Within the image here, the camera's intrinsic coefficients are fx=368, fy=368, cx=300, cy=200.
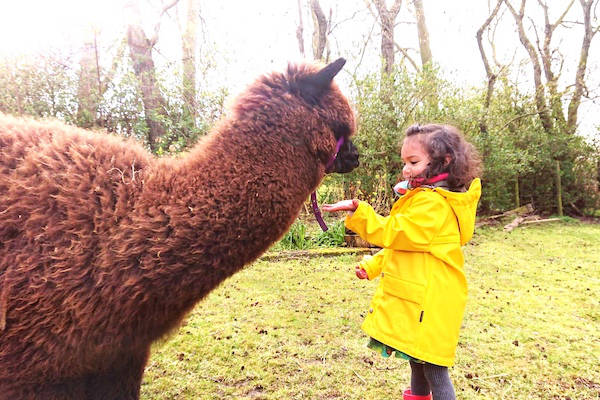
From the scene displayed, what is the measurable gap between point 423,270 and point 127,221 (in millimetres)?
1353

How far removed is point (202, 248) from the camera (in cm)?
131

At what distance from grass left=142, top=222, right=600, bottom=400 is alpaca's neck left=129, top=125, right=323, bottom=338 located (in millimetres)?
538

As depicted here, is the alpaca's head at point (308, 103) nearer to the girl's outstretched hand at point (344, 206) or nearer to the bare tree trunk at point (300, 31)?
the girl's outstretched hand at point (344, 206)

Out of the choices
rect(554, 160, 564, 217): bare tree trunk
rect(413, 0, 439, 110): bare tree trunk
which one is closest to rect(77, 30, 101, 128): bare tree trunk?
rect(413, 0, 439, 110): bare tree trunk

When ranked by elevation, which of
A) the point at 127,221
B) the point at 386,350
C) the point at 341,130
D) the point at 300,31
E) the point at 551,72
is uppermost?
the point at 300,31

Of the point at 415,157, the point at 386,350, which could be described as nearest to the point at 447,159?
the point at 415,157

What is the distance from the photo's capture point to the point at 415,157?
196 cm

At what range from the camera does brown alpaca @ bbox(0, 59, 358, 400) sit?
1.24 m

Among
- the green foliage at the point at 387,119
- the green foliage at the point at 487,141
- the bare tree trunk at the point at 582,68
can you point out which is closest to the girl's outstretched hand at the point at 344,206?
the green foliage at the point at 387,119

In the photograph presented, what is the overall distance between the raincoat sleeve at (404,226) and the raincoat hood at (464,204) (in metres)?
0.06

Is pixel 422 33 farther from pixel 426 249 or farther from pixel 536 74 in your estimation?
pixel 426 249

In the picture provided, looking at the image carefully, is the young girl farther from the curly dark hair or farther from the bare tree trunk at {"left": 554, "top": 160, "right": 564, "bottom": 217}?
the bare tree trunk at {"left": 554, "top": 160, "right": 564, "bottom": 217}

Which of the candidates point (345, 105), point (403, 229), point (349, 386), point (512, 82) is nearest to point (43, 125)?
point (345, 105)

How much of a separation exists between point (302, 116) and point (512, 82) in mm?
10781
